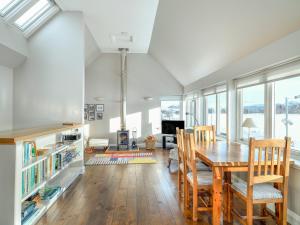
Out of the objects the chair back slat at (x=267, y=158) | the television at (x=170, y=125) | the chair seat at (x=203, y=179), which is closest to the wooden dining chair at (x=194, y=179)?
A: the chair seat at (x=203, y=179)

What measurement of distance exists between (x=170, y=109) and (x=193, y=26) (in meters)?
4.65

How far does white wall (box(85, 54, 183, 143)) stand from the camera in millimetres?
8023

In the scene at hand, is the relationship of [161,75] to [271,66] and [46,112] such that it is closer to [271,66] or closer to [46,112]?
[46,112]

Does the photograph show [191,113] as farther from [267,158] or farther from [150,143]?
[267,158]

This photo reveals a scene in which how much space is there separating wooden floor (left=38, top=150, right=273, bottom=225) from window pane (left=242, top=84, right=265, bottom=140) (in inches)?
66.6

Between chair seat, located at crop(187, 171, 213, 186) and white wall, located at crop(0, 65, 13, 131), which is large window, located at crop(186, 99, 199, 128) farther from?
white wall, located at crop(0, 65, 13, 131)

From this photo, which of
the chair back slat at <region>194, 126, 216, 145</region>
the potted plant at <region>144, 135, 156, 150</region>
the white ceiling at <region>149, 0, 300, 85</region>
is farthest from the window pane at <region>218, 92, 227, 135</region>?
the potted plant at <region>144, 135, 156, 150</region>

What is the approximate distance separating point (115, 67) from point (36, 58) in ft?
11.4

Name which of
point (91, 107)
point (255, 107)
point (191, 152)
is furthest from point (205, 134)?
point (91, 107)

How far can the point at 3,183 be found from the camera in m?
2.17

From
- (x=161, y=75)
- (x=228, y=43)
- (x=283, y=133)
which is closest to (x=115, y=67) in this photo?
(x=161, y=75)

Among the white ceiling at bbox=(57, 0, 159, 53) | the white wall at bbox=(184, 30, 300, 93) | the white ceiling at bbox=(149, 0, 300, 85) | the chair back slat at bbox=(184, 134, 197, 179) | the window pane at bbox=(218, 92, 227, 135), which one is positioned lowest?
the chair back slat at bbox=(184, 134, 197, 179)

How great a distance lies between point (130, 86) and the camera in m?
8.16

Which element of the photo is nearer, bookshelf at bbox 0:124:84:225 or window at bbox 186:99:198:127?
bookshelf at bbox 0:124:84:225
